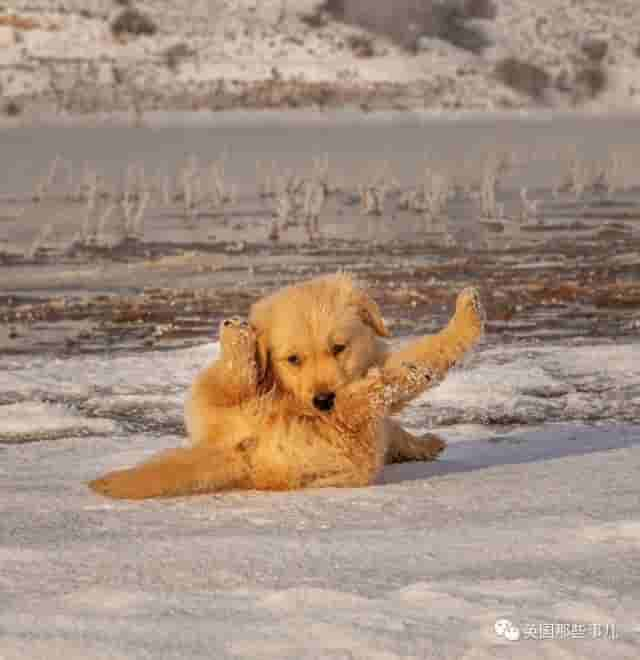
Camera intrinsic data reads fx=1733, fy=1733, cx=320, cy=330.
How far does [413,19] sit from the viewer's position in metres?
50.8

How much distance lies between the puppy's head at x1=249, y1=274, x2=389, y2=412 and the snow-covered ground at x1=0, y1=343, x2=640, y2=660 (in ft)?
1.29

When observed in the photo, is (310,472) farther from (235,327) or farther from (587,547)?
(587,547)

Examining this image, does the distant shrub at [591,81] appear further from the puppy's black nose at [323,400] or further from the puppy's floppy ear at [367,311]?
the puppy's black nose at [323,400]

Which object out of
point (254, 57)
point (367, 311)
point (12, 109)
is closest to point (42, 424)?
point (367, 311)

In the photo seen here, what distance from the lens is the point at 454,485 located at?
6152mm

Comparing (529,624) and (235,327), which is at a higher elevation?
(235,327)

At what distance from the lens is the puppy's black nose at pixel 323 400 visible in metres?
5.78

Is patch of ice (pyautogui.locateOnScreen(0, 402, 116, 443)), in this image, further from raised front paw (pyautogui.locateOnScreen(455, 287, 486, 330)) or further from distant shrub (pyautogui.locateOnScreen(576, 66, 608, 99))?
distant shrub (pyautogui.locateOnScreen(576, 66, 608, 99))

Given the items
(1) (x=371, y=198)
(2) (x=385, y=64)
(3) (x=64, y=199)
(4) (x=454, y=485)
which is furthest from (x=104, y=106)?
(4) (x=454, y=485)

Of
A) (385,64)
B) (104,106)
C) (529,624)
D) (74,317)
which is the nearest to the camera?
(529,624)

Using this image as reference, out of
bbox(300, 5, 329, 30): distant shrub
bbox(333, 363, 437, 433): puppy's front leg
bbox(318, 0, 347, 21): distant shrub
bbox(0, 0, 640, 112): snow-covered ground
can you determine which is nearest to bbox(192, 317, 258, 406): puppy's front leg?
bbox(333, 363, 437, 433): puppy's front leg

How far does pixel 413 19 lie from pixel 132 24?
9108 millimetres

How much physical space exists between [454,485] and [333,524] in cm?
84

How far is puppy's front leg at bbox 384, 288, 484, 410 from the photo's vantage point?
20.2 feet
